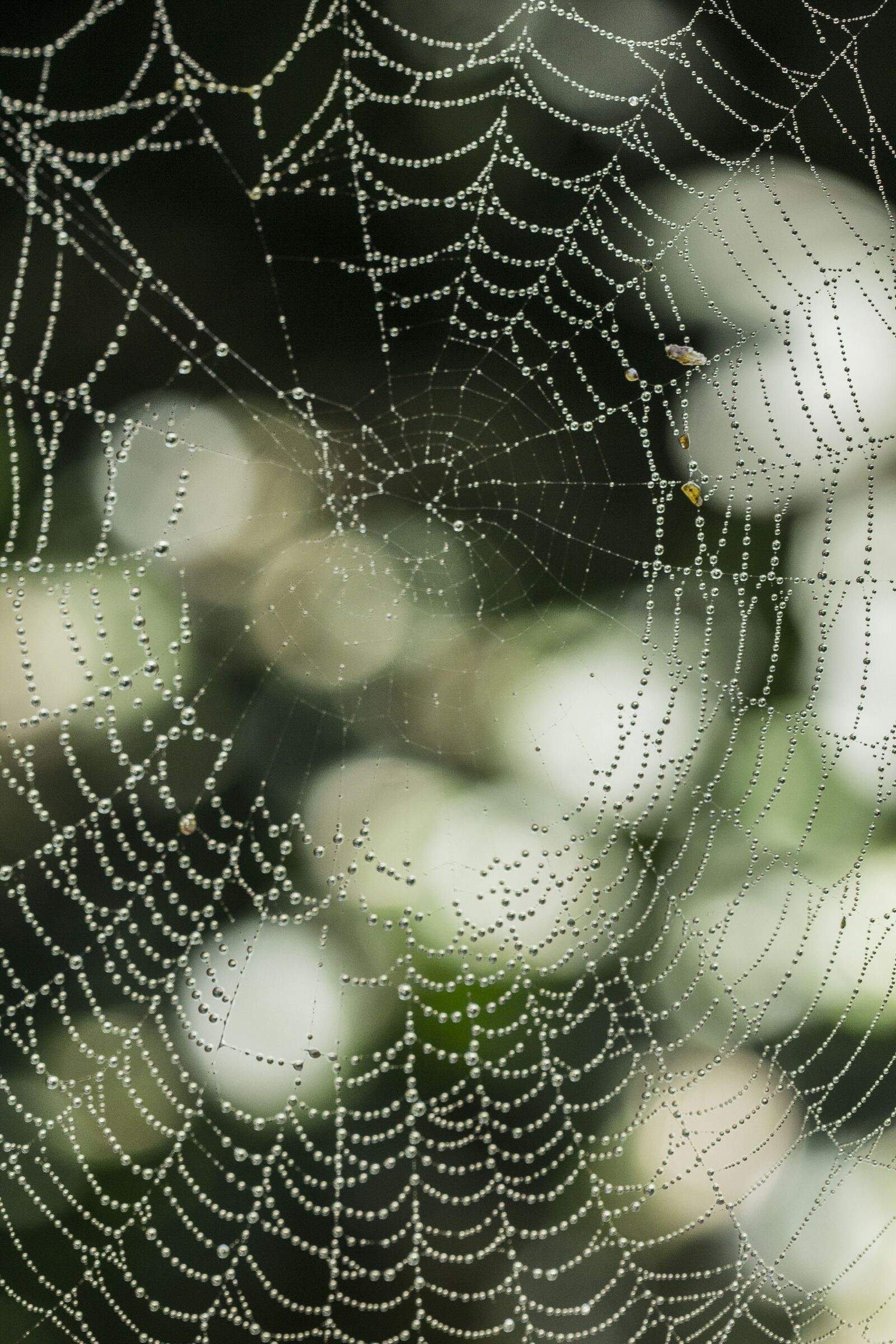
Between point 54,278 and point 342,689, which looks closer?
point 54,278

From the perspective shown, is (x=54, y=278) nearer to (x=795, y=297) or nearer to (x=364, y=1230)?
(x=795, y=297)

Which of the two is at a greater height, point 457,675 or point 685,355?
point 685,355

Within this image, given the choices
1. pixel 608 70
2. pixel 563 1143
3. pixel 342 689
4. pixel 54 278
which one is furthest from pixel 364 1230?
pixel 608 70

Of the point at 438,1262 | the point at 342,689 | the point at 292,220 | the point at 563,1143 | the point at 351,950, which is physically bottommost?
the point at 438,1262

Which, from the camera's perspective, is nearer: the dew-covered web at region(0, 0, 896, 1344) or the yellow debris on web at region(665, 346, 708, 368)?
the yellow debris on web at region(665, 346, 708, 368)

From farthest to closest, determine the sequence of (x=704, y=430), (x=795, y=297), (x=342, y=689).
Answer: (x=342, y=689) → (x=795, y=297) → (x=704, y=430)

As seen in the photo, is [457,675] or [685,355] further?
[457,675]

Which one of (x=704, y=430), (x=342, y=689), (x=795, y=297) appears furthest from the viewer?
(x=342, y=689)

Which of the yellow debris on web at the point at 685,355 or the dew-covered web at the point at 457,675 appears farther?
the dew-covered web at the point at 457,675
